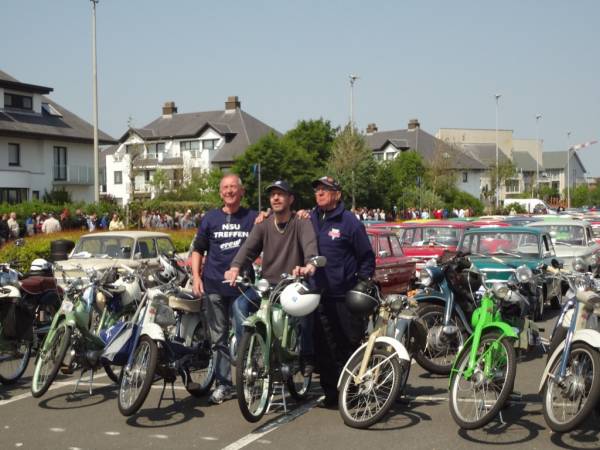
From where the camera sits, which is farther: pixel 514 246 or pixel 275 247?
pixel 514 246

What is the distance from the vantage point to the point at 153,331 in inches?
271

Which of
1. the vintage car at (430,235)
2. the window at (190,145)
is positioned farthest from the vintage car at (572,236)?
the window at (190,145)

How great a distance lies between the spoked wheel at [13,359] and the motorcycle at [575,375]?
5.49m

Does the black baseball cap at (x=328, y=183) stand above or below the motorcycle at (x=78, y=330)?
above

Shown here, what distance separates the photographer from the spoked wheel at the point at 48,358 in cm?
740

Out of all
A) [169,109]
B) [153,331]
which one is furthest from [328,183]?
[169,109]

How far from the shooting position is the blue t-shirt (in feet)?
25.0

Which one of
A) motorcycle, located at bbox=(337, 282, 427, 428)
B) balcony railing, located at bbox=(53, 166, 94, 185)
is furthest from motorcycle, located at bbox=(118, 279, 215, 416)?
balcony railing, located at bbox=(53, 166, 94, 185)

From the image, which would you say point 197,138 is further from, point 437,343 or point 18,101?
point 437,343

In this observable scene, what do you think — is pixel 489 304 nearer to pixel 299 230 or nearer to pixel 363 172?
pixel 299 230

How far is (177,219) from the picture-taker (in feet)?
132

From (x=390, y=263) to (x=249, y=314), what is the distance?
749 centimetres

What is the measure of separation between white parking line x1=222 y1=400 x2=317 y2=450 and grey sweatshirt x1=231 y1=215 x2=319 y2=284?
1164 mm

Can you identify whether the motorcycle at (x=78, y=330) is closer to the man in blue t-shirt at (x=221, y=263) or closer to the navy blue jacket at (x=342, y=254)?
the man in blue t-shirt at (x=221, y=263)
